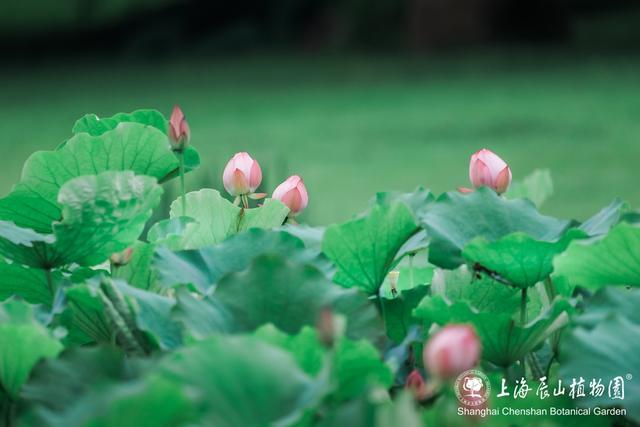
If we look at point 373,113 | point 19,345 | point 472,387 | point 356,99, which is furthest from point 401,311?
point 356,99

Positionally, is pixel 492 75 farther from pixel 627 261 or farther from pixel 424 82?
pixel 627 261

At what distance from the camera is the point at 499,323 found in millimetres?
584

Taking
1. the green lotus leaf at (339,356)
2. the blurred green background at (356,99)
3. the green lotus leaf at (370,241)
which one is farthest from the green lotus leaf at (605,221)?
the blurred green background at (356,99)

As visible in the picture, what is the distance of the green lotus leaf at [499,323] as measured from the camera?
581 mm

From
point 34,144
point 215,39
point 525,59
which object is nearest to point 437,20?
point 525,59

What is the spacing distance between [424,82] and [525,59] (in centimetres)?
84

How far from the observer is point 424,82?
A: 6340 mm

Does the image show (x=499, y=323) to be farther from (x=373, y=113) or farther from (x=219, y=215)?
(x=373, y=113)

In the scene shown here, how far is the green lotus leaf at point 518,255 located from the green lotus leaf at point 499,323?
3 cm

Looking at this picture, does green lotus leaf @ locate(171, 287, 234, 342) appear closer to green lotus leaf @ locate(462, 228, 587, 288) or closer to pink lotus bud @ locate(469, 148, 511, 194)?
green lotus leaf @ locate(462, 228, 587, 288)

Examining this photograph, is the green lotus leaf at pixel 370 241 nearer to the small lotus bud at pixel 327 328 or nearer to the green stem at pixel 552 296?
the green stem at pixel 552 296

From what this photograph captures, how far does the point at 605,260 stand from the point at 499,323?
69mm

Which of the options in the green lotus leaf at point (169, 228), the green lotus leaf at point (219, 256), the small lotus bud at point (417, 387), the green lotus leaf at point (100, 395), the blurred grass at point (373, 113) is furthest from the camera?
the blurred grass at point (373, 113)

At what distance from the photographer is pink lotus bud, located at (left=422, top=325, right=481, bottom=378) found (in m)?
0.44
